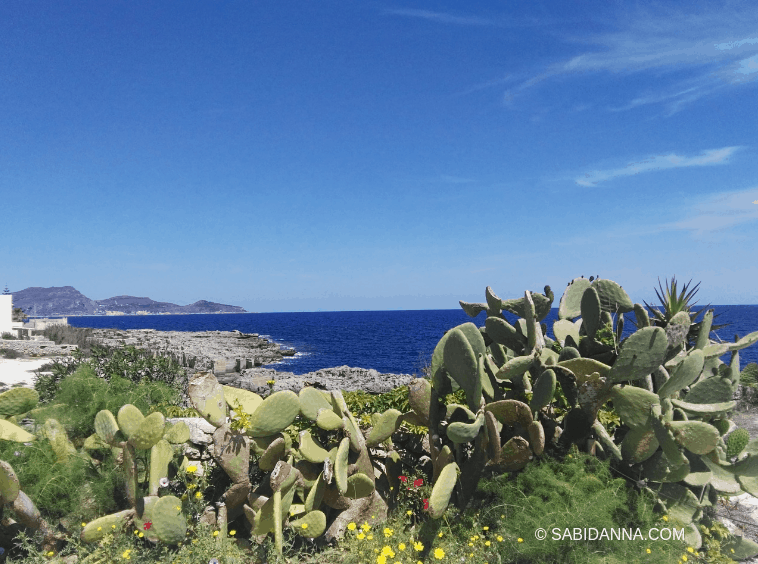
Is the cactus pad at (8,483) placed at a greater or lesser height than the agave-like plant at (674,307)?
lesser

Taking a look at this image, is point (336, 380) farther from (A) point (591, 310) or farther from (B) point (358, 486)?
(A) point (591, 310)

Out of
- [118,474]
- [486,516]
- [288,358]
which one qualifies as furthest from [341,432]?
[288,358]

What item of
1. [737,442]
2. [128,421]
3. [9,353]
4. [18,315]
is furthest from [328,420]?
[18,315]

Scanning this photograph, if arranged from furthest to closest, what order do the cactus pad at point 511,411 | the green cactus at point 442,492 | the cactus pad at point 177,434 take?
the cactus pad at point 177,434 < the cactus pad at point 511,411 < the green cactus at point 442,492

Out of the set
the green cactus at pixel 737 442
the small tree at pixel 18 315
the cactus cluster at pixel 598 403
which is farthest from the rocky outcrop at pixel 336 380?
the small tree at pixel 18 315

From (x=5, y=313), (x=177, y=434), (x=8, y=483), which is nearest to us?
(x=8, y=483)

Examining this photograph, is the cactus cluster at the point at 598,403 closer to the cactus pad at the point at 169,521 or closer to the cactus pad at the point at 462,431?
the cactus pad at the point at 462,431

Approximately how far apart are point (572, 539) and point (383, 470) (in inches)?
58.1

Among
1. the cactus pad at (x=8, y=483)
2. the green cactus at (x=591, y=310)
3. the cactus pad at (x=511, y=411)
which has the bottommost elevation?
the cactus pad at (x=8, y=483)

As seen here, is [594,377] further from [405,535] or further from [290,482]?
[290,482]

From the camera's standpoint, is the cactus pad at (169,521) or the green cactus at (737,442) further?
the green cactus at (737,442)

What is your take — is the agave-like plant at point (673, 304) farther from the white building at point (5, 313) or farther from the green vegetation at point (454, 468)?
the white building at point (5, 313)

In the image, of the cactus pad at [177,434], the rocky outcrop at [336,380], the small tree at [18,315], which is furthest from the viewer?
the small tree at [18,315]

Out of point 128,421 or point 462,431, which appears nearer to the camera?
point 462,431
